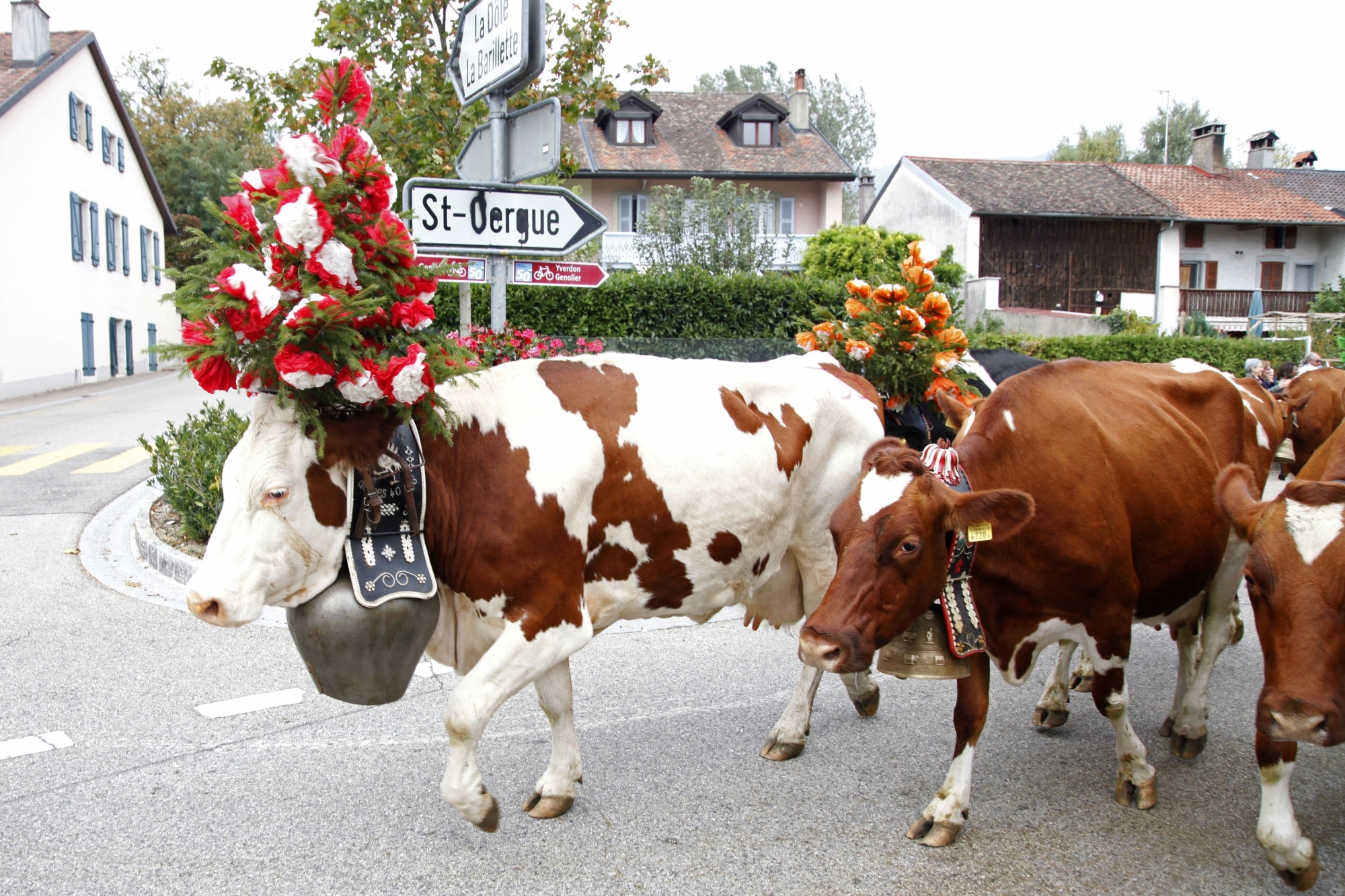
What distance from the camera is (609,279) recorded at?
1659 cm

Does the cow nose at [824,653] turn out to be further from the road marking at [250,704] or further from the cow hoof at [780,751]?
the road marking at [250,704]

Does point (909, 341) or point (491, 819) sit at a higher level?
point (909, 341)

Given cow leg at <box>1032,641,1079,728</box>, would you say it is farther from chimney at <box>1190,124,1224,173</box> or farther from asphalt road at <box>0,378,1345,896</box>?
chimney at <box>1190,124,1224,173</box>

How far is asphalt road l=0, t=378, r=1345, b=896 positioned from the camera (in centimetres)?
329

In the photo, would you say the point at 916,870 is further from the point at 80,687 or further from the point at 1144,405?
the point at 80,687

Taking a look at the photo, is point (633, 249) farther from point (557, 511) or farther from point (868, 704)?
point (557, 511)

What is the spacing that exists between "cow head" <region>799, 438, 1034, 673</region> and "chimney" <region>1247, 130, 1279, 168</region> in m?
54.1

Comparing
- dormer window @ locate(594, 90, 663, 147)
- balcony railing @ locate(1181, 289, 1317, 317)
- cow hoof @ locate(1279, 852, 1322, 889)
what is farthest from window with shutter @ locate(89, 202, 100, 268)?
A: balcony railing @ locate(1181, 289, 1317, 317)

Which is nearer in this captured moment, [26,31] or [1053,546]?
[1053,546]

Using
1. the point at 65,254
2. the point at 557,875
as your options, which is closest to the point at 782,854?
the point at 557,875

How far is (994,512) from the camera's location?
3.18m

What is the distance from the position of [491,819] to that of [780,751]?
147 cm

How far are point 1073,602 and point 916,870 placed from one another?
1.09 metres

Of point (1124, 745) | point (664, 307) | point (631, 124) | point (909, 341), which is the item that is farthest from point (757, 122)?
point (1124, 745)
